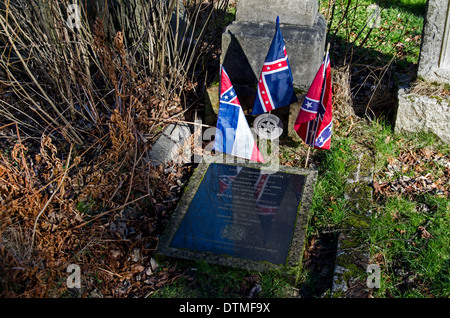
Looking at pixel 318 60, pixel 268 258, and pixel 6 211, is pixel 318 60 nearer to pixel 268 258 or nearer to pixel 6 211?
pixel 268 258

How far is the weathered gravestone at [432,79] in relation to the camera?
4.15 m

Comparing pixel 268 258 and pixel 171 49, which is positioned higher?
pixel 171 49

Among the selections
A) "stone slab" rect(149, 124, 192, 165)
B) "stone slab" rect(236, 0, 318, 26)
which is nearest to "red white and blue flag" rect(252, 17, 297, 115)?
"stone slab" rect(236, 0, 318, 26)

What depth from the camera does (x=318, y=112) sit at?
12.5 ft

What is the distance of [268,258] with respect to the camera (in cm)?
319

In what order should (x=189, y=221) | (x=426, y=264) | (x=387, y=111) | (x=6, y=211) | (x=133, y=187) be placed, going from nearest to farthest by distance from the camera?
(x=6, y=211) → (x=426, y=264) → (x=189, y=221) → (x=133, y=187) → (x=387, y=111)

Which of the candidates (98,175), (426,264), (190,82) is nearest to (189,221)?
(98,175)

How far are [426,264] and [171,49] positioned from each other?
11.4ft

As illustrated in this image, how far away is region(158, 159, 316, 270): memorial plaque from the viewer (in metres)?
3.23

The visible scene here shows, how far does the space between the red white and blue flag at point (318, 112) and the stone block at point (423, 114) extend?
3.63ft

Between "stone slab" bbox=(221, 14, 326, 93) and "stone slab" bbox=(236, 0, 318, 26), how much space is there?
6cm

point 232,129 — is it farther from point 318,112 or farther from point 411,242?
point 411,242

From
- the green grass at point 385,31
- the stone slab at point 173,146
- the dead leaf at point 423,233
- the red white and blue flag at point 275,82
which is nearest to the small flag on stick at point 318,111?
the red white and blue flag at point 275,82

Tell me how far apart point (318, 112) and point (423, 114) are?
53.6 inches
